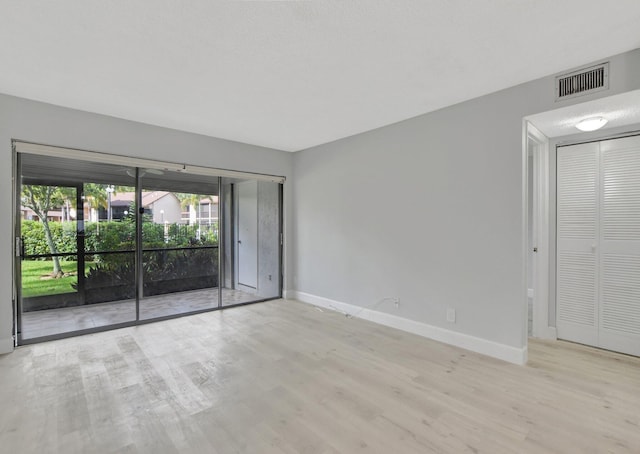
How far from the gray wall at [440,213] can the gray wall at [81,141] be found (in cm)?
167

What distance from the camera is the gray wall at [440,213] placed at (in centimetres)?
278

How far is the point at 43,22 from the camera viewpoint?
1921mm

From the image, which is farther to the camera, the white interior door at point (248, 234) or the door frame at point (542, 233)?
the white interior door at point (248, 234)

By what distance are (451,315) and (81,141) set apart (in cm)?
449

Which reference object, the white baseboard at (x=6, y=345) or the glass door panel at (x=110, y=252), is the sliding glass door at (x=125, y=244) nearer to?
the glass door panel at (x=110, y=252)

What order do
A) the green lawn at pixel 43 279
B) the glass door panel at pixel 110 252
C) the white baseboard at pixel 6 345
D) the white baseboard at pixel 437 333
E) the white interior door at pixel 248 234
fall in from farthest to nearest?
the white interior door at pixel 248 234 < the glass door panel at pixel 110 252 < the green lawn at pixel 43 279 < the white baseboard at pixel 6 345 < the white baseboard at pixel 437 333

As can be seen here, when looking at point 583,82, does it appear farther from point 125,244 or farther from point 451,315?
point 125,244

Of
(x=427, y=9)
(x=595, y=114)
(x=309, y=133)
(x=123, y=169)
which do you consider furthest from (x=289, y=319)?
(x=595, y=114)

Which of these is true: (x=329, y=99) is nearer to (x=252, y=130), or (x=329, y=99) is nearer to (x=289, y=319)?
(x=252, y=130)

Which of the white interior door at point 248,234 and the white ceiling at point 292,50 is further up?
the white ceiling at point 292,50

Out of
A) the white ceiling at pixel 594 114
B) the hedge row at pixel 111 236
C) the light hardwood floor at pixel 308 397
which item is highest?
the white ceiling at pixel 594 114

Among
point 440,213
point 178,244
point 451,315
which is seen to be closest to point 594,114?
point 440,213

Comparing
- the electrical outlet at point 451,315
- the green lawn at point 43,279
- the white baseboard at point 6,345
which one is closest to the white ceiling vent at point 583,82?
the electrical outlet at point 451,315

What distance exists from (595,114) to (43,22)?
429cm
